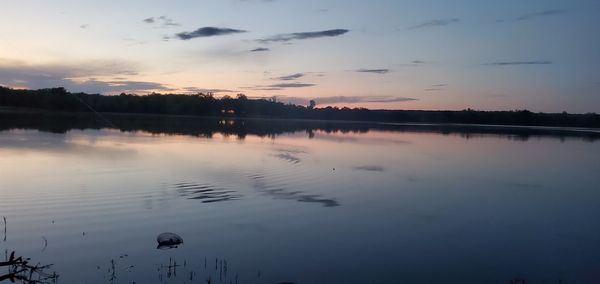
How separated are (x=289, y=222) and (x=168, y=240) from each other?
2.92 m

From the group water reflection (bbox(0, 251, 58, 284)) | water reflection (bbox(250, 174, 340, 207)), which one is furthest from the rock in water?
water reflection (bbox(250, 174, 340, 207))

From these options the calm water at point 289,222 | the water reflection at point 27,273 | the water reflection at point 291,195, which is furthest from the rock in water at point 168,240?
the water reflection at point 291,195

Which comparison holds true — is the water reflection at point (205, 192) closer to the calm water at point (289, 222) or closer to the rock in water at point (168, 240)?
the calm water at point (289, 222)

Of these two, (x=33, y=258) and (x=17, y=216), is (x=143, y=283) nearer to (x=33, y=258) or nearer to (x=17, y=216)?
(x=33, y=258)

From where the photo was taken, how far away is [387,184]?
16.1 meters

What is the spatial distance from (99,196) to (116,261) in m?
4.85

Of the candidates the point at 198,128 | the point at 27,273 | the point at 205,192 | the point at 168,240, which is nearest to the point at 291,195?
the point at 205,192

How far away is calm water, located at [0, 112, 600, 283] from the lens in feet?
23.9

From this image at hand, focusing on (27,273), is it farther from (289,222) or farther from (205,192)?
(205,192)

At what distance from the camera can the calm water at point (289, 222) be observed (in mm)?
7277

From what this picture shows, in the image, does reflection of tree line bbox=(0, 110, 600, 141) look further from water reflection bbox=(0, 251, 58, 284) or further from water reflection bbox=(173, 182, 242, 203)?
water reflection bbox=(0, 251, 58, 284)

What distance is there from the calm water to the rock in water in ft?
0.46

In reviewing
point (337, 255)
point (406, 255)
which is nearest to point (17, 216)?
point (337, 255)

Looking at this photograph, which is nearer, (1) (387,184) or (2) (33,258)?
(2) (33,258)
